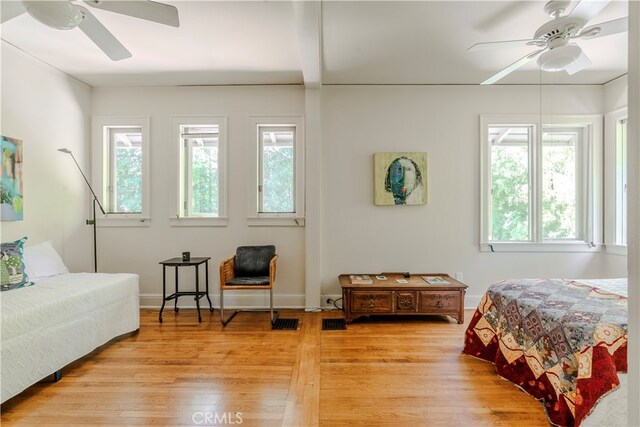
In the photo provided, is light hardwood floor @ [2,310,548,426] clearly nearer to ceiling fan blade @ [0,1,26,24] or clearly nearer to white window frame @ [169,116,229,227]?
white window frame @ [169,116,229,227]

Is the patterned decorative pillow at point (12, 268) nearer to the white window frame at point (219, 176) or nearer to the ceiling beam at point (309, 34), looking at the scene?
the white window frame at point (219, 176)

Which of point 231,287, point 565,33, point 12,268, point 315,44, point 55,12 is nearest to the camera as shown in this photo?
point 55,12

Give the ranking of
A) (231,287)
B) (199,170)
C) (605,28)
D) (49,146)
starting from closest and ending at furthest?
(605,28)
(231,287)
(49,146)
(199,170)

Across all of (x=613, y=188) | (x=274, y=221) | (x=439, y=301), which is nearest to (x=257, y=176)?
(x=274, y=221)

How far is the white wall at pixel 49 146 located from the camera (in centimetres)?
294

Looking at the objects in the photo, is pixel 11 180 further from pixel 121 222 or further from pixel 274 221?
pixel 274 221

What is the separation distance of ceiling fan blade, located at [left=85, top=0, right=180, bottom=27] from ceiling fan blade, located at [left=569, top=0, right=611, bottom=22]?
7.94ft

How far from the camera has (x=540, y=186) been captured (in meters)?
3.80

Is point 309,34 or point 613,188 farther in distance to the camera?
point 613,188

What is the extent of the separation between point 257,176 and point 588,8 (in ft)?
10.4

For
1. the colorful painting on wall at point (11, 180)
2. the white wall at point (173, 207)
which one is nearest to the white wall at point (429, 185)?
the white wall at point (173, 207)

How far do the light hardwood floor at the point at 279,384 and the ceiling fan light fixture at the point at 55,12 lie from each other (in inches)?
88.2

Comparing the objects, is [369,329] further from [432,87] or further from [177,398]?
[432,87]

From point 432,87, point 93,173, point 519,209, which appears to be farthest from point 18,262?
point 519,209
